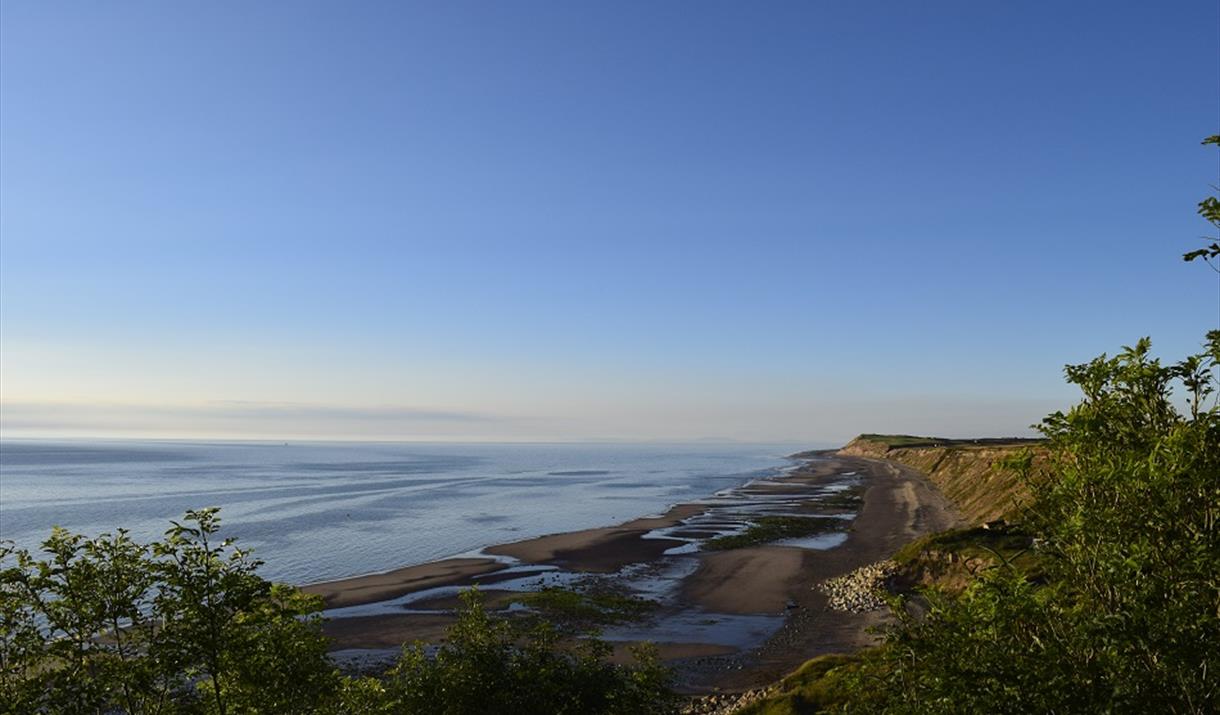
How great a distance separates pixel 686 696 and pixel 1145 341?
29.6m

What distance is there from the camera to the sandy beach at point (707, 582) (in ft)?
140

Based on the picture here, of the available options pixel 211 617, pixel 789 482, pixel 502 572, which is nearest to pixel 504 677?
pixel 211 617

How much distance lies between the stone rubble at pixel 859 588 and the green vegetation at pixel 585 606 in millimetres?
14039

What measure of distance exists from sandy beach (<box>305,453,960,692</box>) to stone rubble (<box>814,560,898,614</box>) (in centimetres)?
113

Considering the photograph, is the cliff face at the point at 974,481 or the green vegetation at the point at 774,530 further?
the green vegetation at the point at 774,530

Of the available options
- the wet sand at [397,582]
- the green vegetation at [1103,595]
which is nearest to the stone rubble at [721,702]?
the green vegetation at [1103,595]

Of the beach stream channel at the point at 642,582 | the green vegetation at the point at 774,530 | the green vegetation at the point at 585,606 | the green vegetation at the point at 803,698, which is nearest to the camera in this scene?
the green vegetation at the point at 803,698

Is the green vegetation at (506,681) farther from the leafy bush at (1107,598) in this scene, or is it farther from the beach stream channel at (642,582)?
the leafy bush at (1107,598)

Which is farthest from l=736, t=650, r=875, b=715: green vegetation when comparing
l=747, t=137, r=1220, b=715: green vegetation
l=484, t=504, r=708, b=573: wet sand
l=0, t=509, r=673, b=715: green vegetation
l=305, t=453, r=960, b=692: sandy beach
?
l=484, t=504, r=708, b=573: wet sand

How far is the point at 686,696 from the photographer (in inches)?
1363

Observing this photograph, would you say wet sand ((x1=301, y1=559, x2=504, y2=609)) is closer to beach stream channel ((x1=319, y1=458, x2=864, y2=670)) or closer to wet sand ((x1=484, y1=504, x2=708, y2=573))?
beach stream channel ((x1=319, y1=458, x2=864, y2=670))

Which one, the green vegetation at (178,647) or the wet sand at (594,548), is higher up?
the green vegetation at (178,647)

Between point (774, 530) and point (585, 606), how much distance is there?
138 feet

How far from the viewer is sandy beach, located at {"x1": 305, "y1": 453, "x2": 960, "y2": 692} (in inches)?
1676
